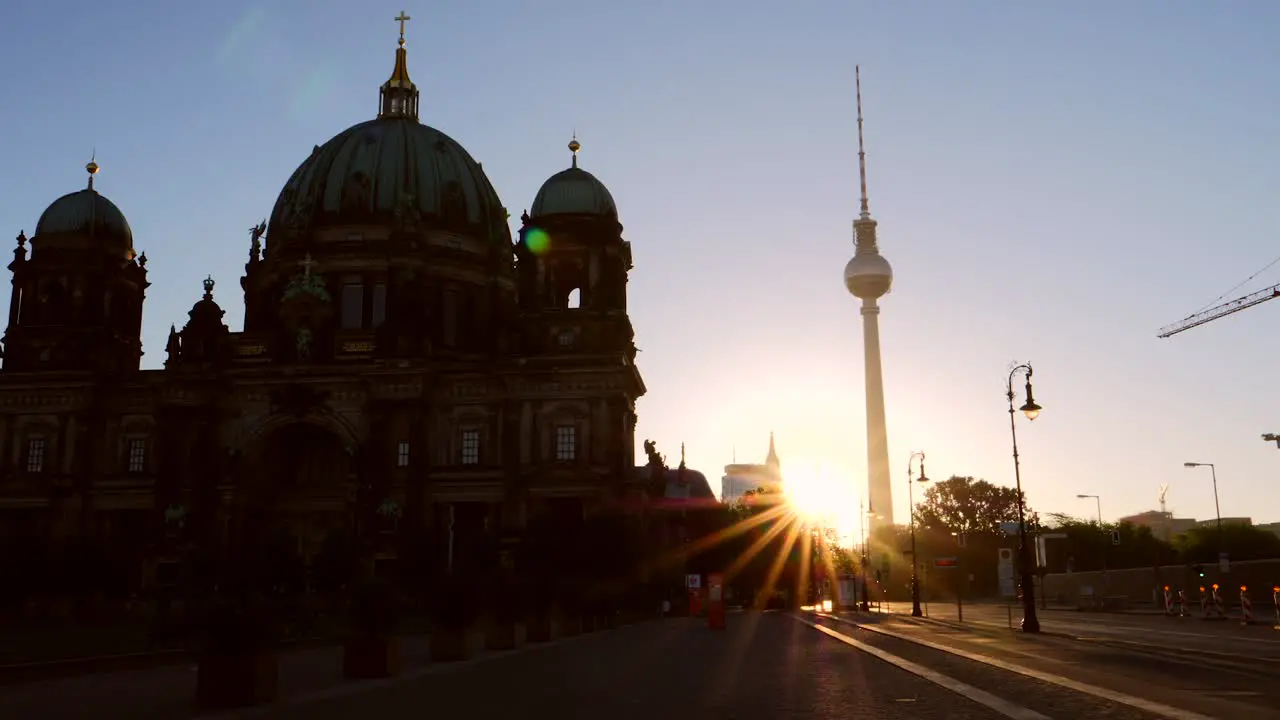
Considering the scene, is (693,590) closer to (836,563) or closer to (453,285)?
(453,285)

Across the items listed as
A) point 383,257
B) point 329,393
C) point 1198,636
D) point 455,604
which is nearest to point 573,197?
point 383,257

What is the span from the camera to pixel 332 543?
54.9 metres

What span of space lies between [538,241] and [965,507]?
99.6 metres

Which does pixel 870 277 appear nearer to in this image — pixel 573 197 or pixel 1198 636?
pixel 573 197

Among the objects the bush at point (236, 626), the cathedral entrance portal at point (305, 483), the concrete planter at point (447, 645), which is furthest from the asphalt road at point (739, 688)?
the cathedral entrance portal at point (305, 483)

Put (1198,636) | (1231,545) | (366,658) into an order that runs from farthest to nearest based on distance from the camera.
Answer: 1. (1231,545)
2. (1198,636)
3. (366,658)

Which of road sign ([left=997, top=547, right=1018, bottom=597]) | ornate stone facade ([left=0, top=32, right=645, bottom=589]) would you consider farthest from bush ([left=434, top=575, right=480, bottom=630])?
ornate stone facade ([left=0, top=32, right=645, bottom=589])

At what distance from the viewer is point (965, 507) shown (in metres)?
156

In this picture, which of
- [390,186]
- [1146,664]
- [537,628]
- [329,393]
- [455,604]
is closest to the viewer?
[1146,664]

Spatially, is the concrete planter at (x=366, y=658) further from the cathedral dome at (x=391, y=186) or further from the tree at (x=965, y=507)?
the tree at (x=965, y=507)

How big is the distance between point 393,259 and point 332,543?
27367mm

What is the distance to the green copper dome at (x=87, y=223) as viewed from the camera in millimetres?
78188

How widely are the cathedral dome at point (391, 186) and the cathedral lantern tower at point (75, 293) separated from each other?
11055mm

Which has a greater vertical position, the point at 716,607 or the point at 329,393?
the point at 329,393
